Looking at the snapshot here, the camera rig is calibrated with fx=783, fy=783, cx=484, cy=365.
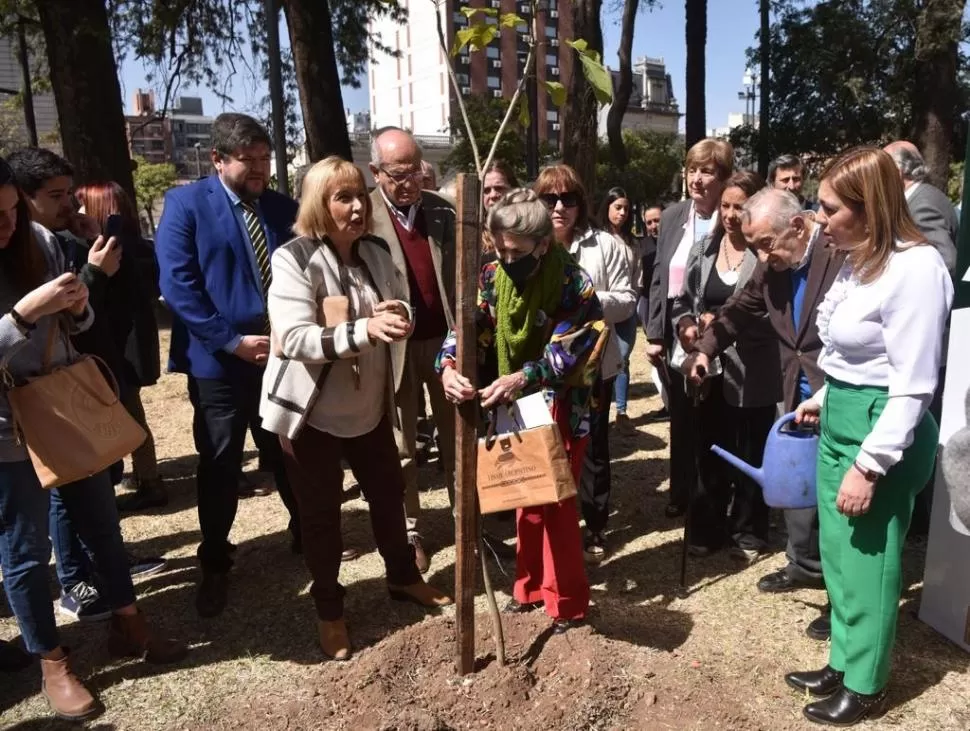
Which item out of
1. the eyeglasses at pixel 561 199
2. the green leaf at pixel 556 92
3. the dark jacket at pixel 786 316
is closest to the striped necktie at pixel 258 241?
the eyeglasses at pixel 561 199

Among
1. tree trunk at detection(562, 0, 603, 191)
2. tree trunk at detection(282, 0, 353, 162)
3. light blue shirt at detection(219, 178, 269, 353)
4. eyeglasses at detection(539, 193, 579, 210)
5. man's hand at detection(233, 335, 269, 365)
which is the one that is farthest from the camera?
tree trunk at detection(562, 0, 603, 191)

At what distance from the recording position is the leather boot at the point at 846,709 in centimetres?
262

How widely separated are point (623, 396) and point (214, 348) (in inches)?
168

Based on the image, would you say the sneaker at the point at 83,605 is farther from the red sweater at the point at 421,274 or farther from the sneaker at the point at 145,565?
the red sweater at the point at 421,274

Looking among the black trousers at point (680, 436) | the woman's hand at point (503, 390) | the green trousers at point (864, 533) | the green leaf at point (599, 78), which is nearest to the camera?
the green leaf at point (599, 78)

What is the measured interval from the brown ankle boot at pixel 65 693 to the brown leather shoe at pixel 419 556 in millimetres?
1520

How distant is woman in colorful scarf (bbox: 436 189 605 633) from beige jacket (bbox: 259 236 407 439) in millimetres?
380

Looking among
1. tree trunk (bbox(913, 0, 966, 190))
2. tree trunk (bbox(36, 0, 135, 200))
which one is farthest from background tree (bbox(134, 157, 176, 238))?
tree trunk (bbox(913, 0, 966, 190))

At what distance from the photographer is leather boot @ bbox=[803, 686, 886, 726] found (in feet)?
8.59

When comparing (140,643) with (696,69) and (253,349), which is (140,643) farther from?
(696,69)

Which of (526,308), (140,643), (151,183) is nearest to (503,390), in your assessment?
(526,308)

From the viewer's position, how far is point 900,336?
7.31 feet

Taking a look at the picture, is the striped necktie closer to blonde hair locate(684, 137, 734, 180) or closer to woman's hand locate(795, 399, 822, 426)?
blonde hair locate(684, 137, 734, 180)

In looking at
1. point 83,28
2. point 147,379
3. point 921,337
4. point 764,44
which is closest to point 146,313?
point 147,379
